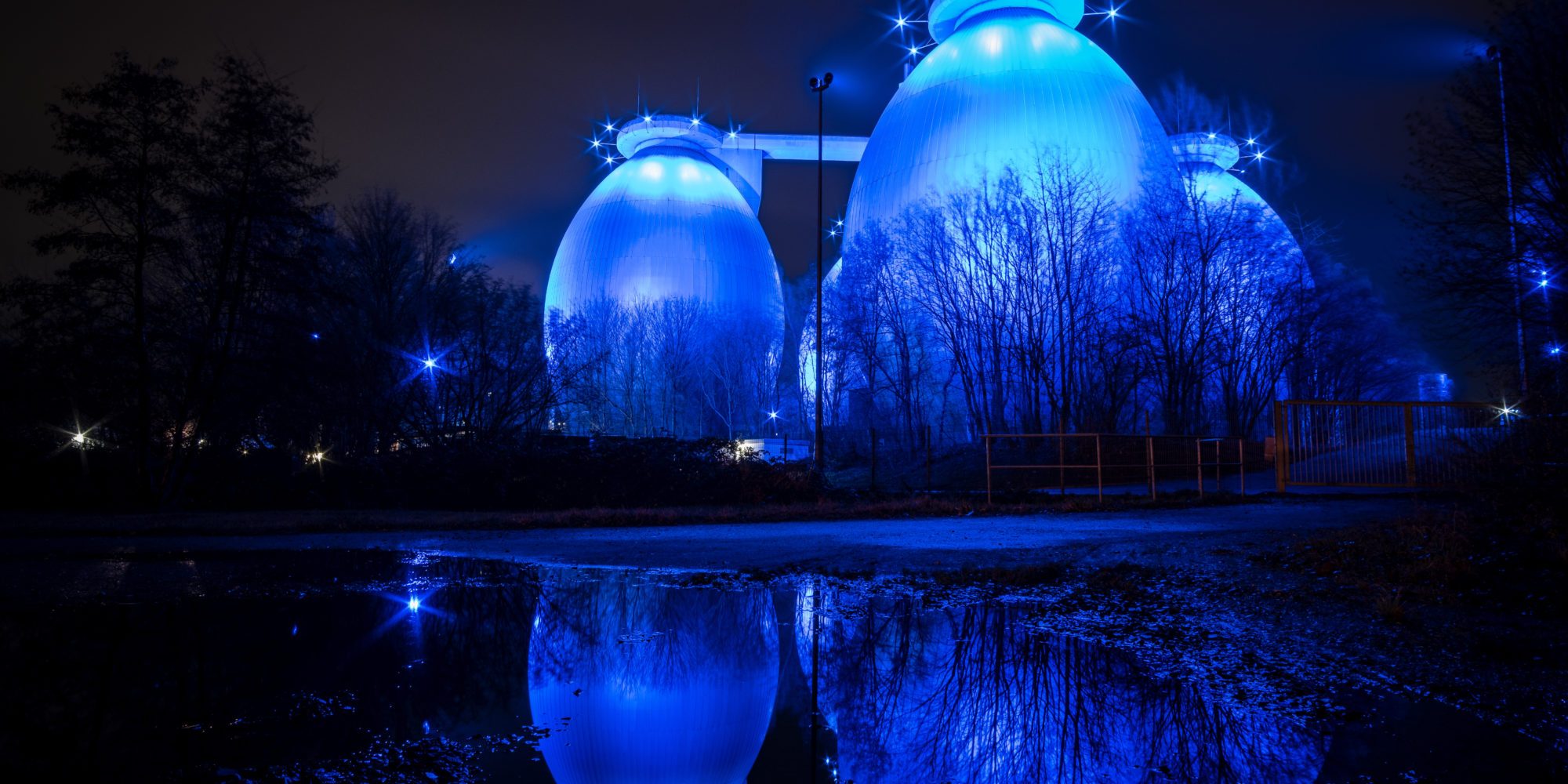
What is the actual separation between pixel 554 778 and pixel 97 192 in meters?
18.6

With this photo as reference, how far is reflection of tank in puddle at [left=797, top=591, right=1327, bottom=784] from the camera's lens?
9.44 feet

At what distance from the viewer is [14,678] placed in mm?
3906

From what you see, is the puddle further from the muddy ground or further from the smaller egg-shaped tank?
the smaller egg-shaped tank

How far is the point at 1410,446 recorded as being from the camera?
591 inches

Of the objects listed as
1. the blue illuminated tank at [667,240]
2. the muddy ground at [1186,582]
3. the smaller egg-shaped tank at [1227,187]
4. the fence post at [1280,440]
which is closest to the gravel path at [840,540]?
the muddy ground at [1186,582]

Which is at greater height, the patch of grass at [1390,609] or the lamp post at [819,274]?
the lamp post at [819,274]

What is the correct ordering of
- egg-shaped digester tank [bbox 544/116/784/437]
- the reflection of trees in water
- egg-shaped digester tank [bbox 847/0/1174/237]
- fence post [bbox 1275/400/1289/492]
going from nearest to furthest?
the reflection of trees in water < fence post [bbox 1275/400/1289/492] < egg-shaped digester tank [bbox 847/0/1174/237] < egg-shaped digester tank [bbox 544/116/784/437]

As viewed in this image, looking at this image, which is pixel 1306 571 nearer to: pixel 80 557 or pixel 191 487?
pixel 80 557

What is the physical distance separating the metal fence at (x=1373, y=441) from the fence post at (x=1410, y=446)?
0.01 meters

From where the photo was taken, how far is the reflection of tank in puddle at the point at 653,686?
3061mm

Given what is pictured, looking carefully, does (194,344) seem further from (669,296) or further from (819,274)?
(669,296)

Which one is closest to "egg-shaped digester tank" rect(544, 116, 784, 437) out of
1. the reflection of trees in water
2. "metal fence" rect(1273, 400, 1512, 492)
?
"metal fence" rect(1273, 400, 1512, 492)

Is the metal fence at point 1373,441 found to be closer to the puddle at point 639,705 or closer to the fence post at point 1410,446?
the fence post at point 1410,446

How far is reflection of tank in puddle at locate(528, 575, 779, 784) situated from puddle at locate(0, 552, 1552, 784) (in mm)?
16
